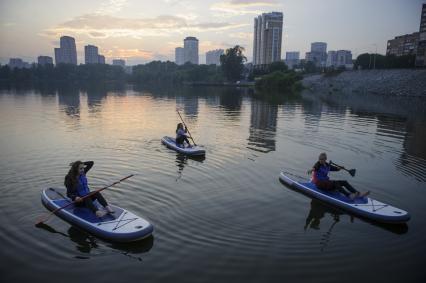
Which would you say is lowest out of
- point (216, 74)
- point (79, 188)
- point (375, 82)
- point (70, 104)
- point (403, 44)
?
point (79, 188)

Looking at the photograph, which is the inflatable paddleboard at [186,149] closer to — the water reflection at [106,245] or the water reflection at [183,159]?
the water reflection at [183,159]

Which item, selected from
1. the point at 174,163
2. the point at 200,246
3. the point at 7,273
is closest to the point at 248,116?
the point at 174,163

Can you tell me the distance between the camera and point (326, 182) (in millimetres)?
12406

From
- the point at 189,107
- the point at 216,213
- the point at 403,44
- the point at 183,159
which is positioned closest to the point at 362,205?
the point at 216,213

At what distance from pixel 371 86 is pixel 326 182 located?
3115 inches

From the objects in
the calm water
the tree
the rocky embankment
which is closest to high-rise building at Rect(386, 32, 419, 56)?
the rocky embankment

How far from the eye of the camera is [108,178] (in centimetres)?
1440

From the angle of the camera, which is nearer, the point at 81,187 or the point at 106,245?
the point at 106,245

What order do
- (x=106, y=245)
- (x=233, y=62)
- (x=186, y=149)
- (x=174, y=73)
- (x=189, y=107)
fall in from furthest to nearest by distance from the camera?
1. (x=174, y=73)
2. (x=233, y=62)
3. (x=189, y=107)
4. (x=186, y=149)
5. (x=106, y=245)

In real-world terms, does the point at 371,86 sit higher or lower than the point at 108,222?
higher

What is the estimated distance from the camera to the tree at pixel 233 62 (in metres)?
133

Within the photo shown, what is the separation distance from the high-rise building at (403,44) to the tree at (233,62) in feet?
245

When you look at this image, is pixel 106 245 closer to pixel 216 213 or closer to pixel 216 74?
pixel 216 213

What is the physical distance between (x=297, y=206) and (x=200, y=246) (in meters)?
4.53
